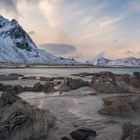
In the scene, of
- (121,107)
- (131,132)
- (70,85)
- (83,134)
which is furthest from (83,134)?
(70,85)

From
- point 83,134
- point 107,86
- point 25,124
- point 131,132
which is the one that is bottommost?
point 83,134

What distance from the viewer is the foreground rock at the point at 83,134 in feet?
40.5

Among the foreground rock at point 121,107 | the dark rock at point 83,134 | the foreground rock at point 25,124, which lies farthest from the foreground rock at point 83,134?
the foreground rock at point 121,107

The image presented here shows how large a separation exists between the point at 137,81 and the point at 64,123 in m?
20.9

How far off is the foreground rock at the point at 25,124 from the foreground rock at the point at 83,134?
32.3 inches

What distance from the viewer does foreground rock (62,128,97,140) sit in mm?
12330

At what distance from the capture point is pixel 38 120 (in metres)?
13.4

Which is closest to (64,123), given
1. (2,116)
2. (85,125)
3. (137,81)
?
(85,125)

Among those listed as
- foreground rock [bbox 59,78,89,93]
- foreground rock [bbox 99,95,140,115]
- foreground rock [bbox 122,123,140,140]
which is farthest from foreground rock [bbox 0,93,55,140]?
foreground rock [bbox 59,78,89,93]

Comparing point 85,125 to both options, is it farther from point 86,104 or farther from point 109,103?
point 86,104

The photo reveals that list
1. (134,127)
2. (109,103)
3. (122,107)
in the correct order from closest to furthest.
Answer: (134,127)
(122,107)
(109,103)

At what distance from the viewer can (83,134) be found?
12531mm

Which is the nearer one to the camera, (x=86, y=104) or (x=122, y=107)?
(x=122, y=107)

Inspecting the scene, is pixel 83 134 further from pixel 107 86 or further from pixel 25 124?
pixel 107 86
